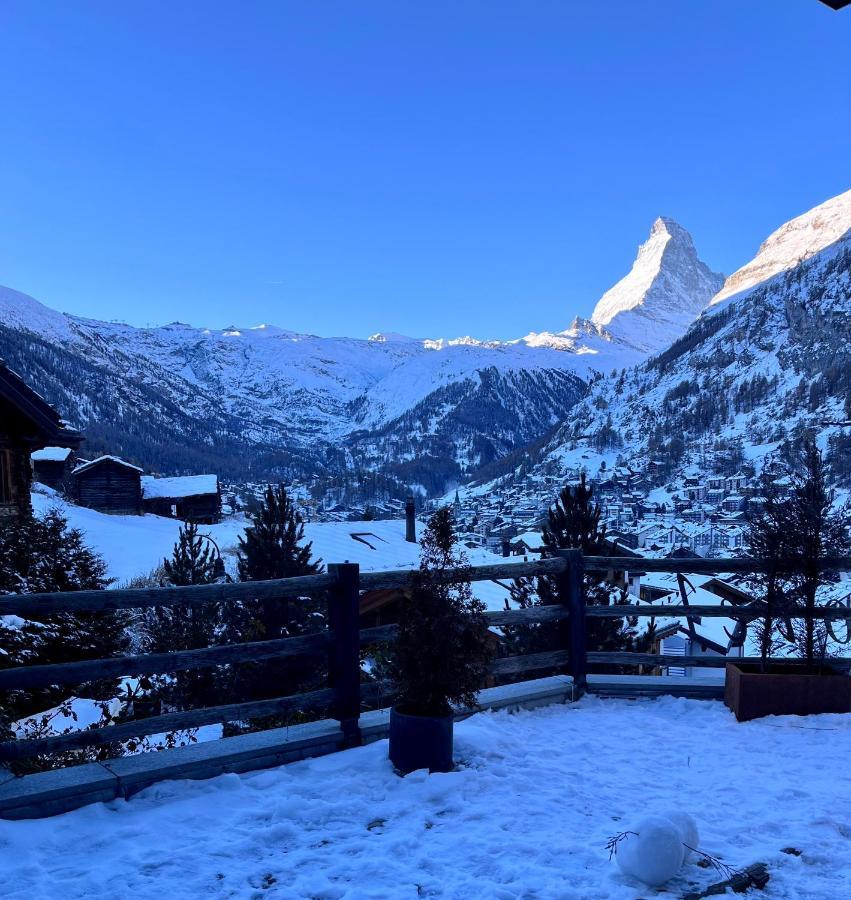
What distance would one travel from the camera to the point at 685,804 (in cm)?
471

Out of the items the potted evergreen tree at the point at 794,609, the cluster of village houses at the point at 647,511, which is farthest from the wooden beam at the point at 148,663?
the cluster of village houses at the point at 647,511

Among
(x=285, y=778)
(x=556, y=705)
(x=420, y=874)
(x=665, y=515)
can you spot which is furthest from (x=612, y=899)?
(x=665, y=515)

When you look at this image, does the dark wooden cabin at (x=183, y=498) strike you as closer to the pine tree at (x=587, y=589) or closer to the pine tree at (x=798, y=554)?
the pine tree at (x=587, y=589)

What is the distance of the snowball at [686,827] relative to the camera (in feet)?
12.9

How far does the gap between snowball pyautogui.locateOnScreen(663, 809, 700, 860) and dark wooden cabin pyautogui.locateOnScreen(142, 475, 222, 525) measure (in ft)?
167

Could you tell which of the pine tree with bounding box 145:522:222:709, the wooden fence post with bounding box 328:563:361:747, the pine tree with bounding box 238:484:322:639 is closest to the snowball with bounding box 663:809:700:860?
the wooden fence post with bounding box 328:563:361:747

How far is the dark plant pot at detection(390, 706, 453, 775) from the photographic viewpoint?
513 centimetres

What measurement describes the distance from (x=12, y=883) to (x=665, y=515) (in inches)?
5792

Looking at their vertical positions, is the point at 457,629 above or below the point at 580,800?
above

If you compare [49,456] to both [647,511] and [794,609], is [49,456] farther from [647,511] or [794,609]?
[647,511]

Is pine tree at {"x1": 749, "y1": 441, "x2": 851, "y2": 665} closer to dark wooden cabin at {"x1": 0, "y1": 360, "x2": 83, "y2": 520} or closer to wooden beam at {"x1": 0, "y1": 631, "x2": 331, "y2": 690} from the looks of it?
wooden beam at {"x1": 0, "y1": 631, "x2": 331, "y2": 690}

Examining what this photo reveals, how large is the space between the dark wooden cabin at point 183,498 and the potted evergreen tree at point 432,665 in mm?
49038

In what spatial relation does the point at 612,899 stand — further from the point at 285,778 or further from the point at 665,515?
the point at 665,515

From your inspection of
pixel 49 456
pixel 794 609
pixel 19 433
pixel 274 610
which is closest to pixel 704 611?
pixel 794 609
